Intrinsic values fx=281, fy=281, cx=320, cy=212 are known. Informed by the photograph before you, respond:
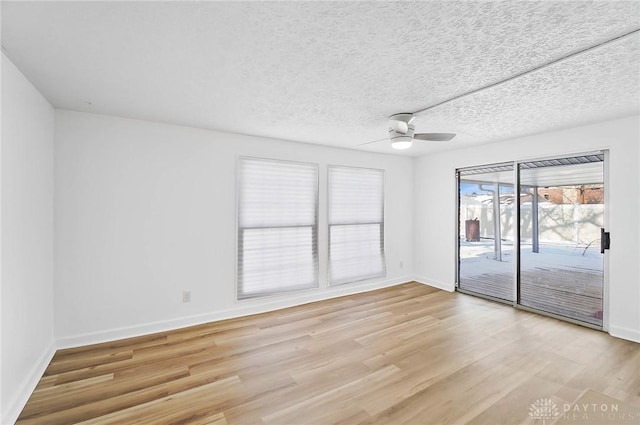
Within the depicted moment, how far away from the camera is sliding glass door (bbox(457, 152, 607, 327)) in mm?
3691

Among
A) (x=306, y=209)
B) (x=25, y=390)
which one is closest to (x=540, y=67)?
(x=306, y=209)

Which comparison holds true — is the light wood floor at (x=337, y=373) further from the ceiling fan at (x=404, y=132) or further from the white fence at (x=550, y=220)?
the ceiling fan at (x=404, y=132)

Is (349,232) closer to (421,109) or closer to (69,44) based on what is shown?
(421,109)

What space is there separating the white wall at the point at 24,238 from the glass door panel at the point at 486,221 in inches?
215

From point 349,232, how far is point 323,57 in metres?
3.28

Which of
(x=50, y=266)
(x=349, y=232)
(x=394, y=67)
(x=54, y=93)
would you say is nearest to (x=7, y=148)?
(x=54, y=93)

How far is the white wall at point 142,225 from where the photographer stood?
2896 mm

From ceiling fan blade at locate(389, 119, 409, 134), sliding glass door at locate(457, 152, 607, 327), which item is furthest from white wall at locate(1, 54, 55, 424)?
sliding glass door at locate(457, 152, 607, 327)

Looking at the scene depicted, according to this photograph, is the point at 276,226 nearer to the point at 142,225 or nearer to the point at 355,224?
the point at 355,224

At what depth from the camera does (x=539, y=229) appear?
14.5 ft

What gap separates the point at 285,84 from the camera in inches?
89.7

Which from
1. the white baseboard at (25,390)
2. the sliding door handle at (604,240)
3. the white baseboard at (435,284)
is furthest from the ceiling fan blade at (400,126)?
the white baseboard at (25,390)

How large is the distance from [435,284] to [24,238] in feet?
18.1

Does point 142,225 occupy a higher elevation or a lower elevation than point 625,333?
higher
